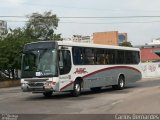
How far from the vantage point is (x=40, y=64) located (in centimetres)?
2247

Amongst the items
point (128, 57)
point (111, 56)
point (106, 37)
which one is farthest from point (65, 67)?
point (106, 37)

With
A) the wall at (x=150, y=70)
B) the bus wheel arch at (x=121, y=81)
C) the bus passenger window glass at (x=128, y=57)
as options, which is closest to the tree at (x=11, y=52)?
the wall at (x=150, y=70)

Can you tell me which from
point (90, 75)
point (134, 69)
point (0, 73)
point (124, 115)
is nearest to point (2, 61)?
point (0, 73)

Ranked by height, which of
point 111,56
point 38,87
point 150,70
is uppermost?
point 111,56

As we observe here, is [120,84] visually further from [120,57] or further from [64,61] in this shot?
[64,61]

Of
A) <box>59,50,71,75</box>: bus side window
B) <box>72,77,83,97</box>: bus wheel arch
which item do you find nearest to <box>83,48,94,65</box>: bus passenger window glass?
<box>72,77,83,97</box>: bus wheel arch

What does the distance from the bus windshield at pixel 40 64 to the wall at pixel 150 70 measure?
1254 inches

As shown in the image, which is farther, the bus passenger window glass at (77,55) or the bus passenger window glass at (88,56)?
the bus passenger window glass at (88,56)

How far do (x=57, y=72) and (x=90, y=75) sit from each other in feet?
12.4

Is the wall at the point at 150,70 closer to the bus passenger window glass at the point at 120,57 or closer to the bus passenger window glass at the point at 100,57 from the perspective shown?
the bus passenger window glass at the point at 120,57


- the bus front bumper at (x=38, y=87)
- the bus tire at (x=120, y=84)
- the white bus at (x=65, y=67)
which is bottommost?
Answer: the bus tire at (x=120, y=84)

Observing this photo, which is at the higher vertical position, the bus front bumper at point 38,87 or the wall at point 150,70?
→ the bus front bumper at point 38,87

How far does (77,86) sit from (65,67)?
168 cm

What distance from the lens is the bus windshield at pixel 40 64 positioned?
22.3 meters
